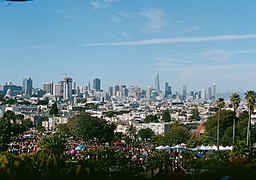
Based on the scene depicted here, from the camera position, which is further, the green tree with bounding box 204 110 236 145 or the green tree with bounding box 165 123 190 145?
the green tree with bounding box 165 123 190 145

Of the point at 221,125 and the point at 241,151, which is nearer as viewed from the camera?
the point at 241,151

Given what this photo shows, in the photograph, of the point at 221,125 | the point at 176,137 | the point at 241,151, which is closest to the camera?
the point at 241,151

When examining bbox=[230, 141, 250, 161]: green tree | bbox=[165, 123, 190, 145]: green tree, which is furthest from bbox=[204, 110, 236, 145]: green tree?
bbox=[230, 141, 250, 161]: green tree

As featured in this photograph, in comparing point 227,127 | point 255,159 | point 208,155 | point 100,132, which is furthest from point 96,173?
point 100,132

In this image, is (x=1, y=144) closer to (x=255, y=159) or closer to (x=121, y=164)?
(x=121, y=164)

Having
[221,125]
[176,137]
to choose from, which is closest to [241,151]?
[221,125]

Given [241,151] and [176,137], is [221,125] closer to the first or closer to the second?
[176,137]

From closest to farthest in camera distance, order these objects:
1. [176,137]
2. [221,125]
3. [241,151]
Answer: [241,151] → [221,125] → [176,137]

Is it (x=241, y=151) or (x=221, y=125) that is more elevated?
(x=241, y=151)

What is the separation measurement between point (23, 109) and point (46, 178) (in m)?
115

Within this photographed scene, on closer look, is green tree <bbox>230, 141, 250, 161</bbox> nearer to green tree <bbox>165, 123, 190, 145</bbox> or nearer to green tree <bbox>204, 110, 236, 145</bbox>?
green tree <bbox>204, 110, 236, 145</bbox>

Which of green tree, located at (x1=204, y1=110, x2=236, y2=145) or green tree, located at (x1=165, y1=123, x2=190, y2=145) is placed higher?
green tree, located at (x1=204, y1=110, x2=236, y2=145)

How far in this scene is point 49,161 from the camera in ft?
66.6

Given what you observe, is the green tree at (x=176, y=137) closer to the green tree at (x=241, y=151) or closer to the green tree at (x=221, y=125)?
the green tree at (x=221, y=125)
